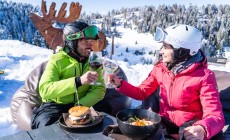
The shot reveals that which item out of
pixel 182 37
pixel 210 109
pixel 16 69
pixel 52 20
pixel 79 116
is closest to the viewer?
pixel 79 116

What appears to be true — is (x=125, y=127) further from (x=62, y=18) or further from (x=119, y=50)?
(x=119, y=50)

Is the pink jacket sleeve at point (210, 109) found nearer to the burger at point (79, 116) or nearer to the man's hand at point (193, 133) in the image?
the man's hand at point (193, 133)

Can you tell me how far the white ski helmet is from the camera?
2541 mm

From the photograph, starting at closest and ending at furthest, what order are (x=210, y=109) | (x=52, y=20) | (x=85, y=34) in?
(x=210, y=109) → (x=85, y=34) → (x=52, y=20)

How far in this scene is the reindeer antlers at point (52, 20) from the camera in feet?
23.6

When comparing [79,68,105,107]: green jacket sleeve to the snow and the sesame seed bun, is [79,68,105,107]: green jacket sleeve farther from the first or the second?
the sesame seed bun

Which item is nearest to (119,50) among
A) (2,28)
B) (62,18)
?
(2,28)

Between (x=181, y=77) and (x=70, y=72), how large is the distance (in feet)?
4.14

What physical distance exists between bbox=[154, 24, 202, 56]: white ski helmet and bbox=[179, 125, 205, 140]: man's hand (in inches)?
35.1

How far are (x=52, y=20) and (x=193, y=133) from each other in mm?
6385

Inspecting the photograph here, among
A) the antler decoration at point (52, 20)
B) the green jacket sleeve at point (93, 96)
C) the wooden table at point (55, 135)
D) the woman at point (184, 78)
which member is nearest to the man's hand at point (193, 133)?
the woman at point (184, 78)

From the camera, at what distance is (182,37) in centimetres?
254

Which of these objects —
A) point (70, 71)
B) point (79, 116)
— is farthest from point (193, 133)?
point (70, 71)

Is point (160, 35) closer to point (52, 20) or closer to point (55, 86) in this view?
point (55, 86)
